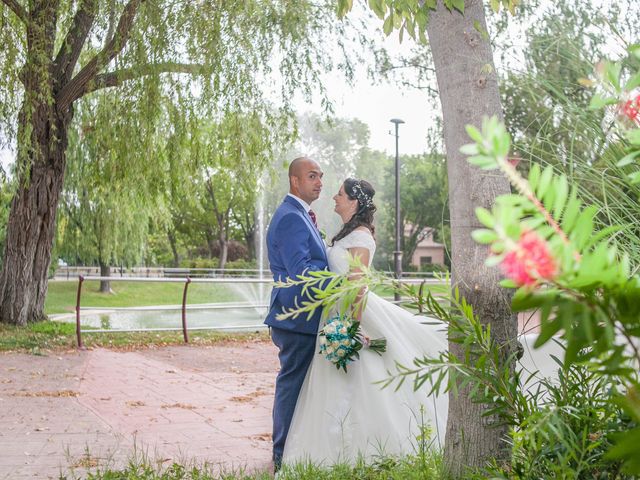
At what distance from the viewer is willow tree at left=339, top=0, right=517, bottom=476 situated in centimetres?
290

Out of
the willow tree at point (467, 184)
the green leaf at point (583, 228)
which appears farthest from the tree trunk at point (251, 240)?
the green leaf at point (583, 228)

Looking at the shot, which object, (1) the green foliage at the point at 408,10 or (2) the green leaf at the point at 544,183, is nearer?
(2) the green leaf at the point at 544,183

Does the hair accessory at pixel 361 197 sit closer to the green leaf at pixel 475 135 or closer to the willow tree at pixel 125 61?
the green leaf at pixel 475 135

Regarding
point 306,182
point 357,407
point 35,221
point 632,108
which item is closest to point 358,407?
point 357,407

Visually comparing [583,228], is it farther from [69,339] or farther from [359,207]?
[69,339]

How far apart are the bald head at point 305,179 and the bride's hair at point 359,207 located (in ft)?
0.65

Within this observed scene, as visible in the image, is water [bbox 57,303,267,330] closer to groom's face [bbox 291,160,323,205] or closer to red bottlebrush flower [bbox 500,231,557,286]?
groom's face [bbox 291,160,323,205]

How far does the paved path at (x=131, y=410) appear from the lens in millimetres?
5297

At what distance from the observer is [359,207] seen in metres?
5.00

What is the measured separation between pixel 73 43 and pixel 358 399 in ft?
34.4

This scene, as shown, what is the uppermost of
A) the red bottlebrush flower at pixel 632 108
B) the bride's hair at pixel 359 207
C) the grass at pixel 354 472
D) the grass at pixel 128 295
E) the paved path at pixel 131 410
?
the bride's hair at pixel 359 207

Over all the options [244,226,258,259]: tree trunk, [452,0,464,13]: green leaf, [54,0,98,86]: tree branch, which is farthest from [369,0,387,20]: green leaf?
[244,226,258,259]: tree trunk

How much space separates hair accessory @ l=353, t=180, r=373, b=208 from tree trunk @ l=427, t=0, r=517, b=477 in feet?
6.11

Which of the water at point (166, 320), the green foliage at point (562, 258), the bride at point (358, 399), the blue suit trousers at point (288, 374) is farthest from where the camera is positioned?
the water at point (166, 320)
